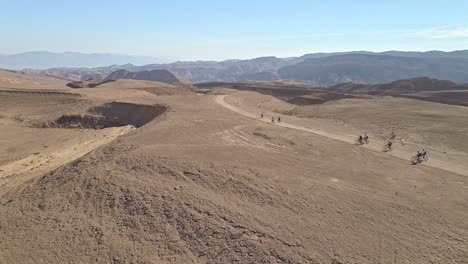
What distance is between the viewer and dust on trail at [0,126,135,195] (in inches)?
780

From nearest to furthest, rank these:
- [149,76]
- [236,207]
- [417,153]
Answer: [236,207] → [417,153] → [149,76]

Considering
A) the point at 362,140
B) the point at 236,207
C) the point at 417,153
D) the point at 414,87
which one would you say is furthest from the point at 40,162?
the point at 414,87

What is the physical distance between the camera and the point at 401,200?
563 inches

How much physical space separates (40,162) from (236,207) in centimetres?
1628

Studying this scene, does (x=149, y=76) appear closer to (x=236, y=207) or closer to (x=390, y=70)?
(x=390, y=70)

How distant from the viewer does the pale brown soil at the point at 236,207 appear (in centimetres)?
1143

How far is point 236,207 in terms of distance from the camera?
45.0 ft

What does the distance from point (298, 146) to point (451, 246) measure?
37.3 feet

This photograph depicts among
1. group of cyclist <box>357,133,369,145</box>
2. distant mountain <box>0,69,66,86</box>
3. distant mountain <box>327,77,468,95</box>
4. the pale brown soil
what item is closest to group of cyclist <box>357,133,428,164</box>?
group of cyclist <box>357,133,369,145</box>

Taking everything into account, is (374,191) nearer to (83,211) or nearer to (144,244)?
(144,244)

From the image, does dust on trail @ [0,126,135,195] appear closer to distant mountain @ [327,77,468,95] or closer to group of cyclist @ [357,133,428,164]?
group of cyclist @ [357,133,428,164]

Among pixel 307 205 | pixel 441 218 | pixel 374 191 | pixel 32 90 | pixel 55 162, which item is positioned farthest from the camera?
pixel 32 90

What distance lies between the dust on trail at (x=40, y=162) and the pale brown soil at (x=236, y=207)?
0.73 m

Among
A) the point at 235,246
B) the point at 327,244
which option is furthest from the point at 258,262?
the point at 327,244
